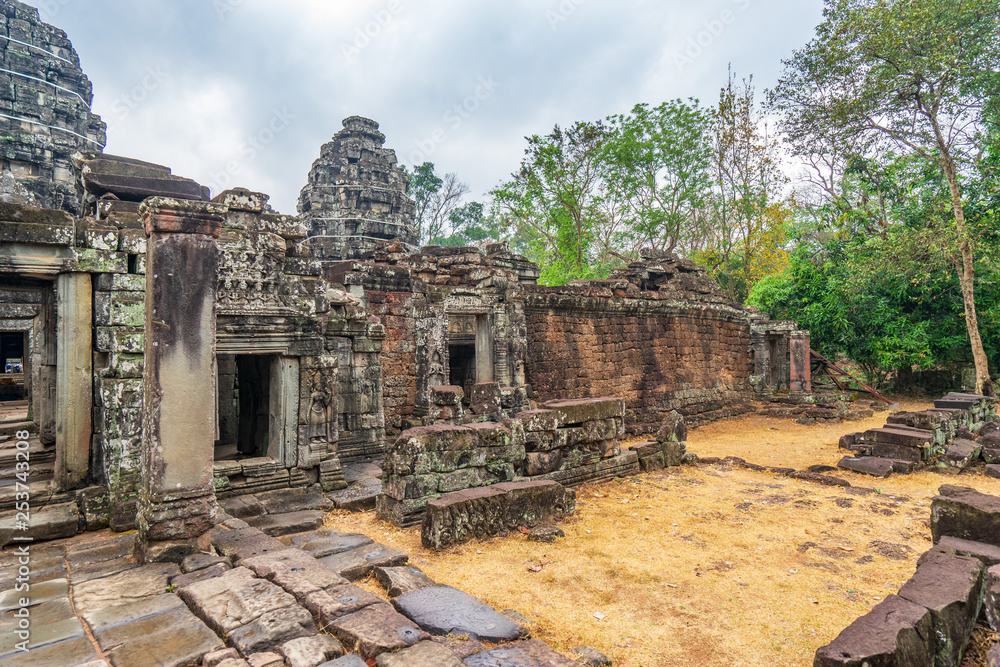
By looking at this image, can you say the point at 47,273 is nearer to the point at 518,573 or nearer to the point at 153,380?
the point at 153,380

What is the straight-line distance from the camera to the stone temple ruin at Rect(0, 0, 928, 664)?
4.29 meters

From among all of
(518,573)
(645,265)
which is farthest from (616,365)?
(518,573)

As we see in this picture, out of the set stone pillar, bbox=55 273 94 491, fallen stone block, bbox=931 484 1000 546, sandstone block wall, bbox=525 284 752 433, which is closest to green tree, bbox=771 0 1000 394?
sandstone block wall, bbox=525 284 752 433

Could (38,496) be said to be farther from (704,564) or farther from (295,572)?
(704,564)

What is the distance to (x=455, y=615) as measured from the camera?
3.61 metres

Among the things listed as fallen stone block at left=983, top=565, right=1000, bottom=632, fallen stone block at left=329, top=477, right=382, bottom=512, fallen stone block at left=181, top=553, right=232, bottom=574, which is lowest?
fallen stone block at left=329, top=477, right=382, bottom=512

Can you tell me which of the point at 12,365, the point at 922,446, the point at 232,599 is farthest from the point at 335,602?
the point at 12,365

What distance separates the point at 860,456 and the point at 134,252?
38.6 ft

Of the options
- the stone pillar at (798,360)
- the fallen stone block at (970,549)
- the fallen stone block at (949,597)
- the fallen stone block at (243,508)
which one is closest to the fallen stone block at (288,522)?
the fallen stone block at (243,508)

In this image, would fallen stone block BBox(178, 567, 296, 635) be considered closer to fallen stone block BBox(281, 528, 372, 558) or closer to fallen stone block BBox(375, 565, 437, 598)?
fallen stone block BBox(375, 565, 437, 598)

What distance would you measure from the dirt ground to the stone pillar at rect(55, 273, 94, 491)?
2.75 m

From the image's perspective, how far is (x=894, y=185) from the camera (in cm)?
1906

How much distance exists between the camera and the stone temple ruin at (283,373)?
4.29m

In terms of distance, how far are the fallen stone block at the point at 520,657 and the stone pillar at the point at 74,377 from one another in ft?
16.6
